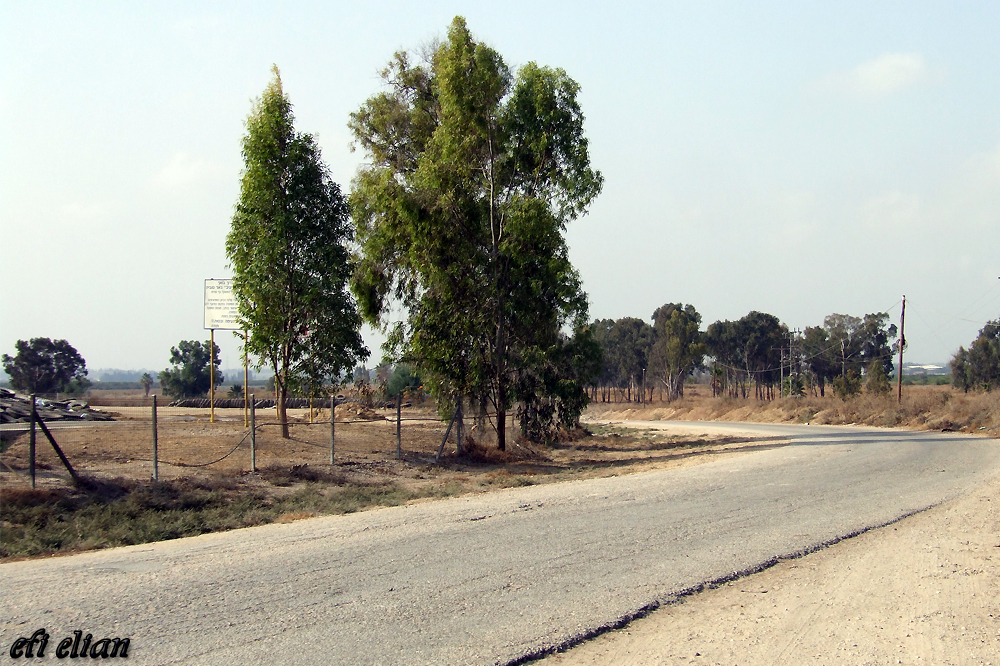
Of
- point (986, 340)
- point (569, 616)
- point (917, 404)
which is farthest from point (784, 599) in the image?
point (986, 340)

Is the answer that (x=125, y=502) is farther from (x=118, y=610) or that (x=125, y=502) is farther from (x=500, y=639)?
(x=500, y=639)

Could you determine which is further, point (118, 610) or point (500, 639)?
point (118, 610)

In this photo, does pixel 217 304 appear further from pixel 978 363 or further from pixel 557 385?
pixel 978 363

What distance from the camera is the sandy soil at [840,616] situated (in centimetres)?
574

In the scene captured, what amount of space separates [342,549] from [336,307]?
11.9 metres

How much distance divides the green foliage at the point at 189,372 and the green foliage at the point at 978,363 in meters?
77.5

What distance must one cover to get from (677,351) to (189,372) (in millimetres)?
51427

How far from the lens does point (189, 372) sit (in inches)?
2960

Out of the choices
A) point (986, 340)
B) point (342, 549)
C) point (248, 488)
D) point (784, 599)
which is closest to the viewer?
point (784, 599)

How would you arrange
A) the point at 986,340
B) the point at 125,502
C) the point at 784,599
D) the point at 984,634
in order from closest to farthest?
the point at 984,634 < the point at 784,599 < the point at 125,502 < the point at 986,340

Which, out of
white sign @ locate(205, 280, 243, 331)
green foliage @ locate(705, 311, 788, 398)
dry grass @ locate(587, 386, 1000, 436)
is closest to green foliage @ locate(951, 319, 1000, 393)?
green foliage @ locate(705, 311, 788, 398)

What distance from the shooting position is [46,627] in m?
5.91

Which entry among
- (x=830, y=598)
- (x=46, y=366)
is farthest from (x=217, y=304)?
(x=46, y=366)

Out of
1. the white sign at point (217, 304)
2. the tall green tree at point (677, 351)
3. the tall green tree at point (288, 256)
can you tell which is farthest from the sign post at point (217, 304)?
the tall green tree at point (677, 351)
